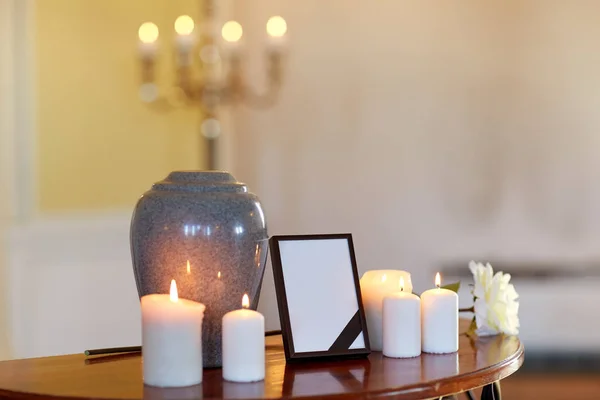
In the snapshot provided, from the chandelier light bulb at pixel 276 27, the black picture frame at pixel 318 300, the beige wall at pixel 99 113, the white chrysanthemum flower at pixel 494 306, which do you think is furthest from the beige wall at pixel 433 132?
the black picture frame at pixel 318 300

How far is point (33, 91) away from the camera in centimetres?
330

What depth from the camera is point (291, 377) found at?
3.79 ft

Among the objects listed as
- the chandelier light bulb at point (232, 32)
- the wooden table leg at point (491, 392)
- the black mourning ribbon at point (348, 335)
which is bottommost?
the wooden table leg at point (491, 392)

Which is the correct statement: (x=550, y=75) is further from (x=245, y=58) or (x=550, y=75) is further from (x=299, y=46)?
(x=245, y=58)


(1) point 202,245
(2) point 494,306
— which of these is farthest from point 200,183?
(2) point 494,306

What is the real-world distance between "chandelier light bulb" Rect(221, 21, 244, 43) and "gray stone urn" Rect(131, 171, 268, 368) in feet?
6.28

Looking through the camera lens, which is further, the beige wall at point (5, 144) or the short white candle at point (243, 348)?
the beige wall at point (5, 144)

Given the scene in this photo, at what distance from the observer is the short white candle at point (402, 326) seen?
50.9 inches

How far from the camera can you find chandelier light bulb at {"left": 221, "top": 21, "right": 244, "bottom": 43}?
309 cm

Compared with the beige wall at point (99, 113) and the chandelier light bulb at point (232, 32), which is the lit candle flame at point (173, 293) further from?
the beige wall at point (99, 113)

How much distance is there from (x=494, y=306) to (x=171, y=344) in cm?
68

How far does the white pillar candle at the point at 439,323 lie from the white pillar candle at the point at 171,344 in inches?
16.4

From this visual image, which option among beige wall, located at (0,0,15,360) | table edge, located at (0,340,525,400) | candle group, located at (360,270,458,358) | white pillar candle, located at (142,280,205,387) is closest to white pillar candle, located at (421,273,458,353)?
candle group, located at (360,270,458,358)

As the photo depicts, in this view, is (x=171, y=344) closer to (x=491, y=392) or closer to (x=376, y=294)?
(x=376, y=294)
